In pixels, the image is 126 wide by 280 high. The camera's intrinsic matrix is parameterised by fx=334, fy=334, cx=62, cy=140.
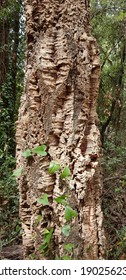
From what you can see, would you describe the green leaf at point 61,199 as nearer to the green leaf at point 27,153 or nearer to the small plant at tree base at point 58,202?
the small plant at tree base at point 58,202

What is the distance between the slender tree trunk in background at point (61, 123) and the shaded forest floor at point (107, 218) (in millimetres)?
906

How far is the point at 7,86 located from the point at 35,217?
487 centimetres

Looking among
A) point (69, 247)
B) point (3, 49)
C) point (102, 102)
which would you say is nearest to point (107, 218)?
point (69, 247)

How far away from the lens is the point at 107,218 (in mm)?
3613

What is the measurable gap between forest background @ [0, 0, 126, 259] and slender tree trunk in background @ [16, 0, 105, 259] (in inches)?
54.5

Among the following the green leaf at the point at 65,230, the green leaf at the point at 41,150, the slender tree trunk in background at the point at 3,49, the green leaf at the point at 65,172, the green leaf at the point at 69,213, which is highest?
the slender tree trunk in background at the point at 3,49

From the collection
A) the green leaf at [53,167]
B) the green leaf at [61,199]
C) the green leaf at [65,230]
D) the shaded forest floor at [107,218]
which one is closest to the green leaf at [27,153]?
the green leaf at [53,167]

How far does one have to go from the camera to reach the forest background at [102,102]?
3.85 metres

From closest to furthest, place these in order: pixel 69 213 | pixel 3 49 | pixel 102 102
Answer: pixel 69 213
pixel 3 49
pixel 102 102

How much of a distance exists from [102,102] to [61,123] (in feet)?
18.0

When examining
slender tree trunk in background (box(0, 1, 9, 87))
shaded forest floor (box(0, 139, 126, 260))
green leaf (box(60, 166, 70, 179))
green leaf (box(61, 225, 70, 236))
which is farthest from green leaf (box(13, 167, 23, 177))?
slender tree trunk in background (box(0, 1, 9, 87))

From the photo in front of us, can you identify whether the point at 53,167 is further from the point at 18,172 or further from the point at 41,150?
the point at 18,172

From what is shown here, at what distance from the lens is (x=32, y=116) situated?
78.1 inches
